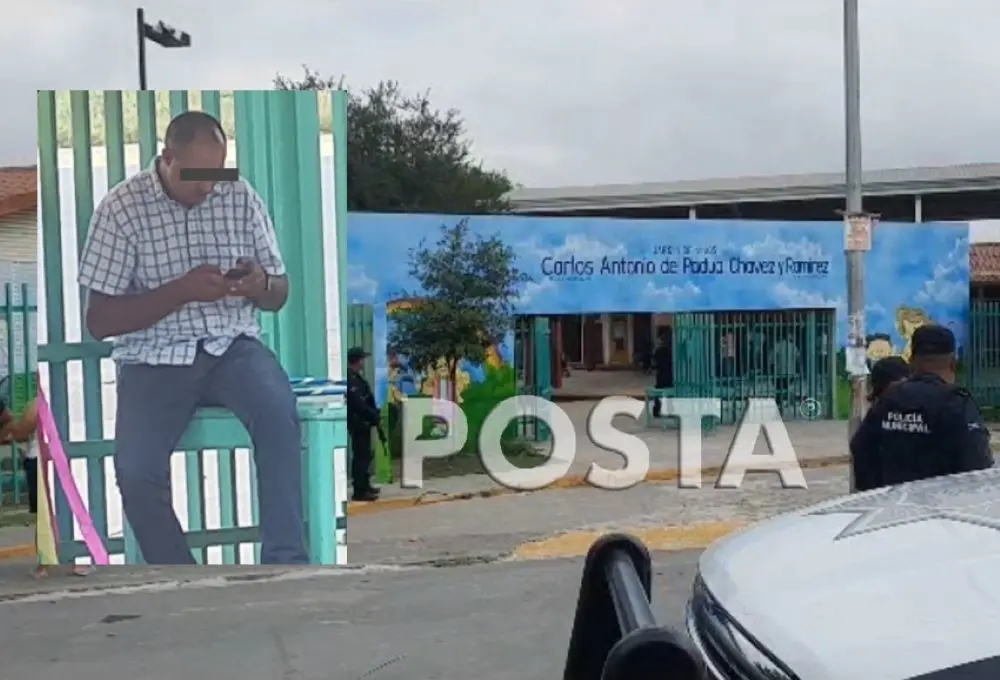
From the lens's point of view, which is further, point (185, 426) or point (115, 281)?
point (185, 426)

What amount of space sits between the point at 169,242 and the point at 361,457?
25.0 ft

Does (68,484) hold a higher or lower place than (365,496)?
higher

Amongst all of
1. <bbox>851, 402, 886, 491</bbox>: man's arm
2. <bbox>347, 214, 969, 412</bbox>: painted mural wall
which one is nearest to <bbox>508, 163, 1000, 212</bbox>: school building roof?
<bbox>347, 214, 969, 412</bbox>: painted mural wall

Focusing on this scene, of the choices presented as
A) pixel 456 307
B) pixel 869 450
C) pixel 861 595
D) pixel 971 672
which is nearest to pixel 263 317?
pixel 869 450

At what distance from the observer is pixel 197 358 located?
5809mm

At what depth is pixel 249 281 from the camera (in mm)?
5754

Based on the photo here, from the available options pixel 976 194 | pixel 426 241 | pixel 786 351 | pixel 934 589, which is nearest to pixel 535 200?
pixel 976 194

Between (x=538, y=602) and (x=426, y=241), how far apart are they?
10.2 meters

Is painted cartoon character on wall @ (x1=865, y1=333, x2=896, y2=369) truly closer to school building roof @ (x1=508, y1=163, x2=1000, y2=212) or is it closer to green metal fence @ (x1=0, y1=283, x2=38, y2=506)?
school building roof @ (x1=508, y1=163, x2=1000, y2=212)

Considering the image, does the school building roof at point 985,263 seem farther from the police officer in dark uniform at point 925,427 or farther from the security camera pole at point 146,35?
the police officer in dark uniform at point 925,427

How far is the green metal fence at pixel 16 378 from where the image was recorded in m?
12.2

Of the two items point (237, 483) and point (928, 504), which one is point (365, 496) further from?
point (928, 504)

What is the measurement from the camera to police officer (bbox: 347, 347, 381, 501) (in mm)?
12836

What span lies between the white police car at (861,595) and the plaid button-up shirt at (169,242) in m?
3.40
